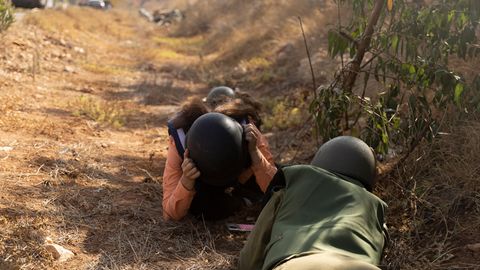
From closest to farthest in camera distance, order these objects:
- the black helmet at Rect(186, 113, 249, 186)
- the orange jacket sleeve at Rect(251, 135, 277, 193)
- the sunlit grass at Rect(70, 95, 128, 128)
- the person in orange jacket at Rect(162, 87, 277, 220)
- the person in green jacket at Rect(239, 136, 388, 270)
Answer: the person in green jacket at Rect(239, 136, 388, 270) < the black helmet at Rect(186, 113, 249, 186) < the person in orange jacket at Rect(162, 87, 277, 220) < the orange jacket sleeve at Rect(251, 135, 277, 193) < the sunlit grass at Rect(70, 95, 128, 128)

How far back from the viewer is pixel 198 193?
3963 mm

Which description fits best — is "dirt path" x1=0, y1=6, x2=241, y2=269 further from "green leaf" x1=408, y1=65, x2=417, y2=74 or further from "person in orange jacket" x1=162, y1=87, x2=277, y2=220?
"green leaf" x1=408, y1=65, x2=417, y2=74

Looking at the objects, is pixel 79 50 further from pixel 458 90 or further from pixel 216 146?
pixel 458 90

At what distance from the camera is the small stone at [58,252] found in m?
3.26

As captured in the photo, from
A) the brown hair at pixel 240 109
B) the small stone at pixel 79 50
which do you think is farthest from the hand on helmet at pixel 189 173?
the small stone at pixel 79 50

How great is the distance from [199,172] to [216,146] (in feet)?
0.76

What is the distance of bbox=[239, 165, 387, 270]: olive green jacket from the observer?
252 centimetres

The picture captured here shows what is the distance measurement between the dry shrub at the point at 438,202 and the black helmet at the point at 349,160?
47 centimetres

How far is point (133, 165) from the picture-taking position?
5.30 metres

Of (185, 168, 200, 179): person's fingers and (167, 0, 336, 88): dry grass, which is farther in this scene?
(167, 0, 336, 88): dry grass

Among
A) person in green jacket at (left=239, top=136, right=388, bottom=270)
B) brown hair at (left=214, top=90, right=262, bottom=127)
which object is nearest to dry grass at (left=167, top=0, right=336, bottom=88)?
brown hair at (left=214, top=90, right=262, bottom=127)

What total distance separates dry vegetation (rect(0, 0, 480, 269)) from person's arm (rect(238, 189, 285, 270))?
1.57 ft

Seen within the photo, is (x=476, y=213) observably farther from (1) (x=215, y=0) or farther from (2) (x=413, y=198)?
(1) (x=215, y=0)

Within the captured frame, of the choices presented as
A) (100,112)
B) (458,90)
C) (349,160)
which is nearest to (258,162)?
(349,160)
